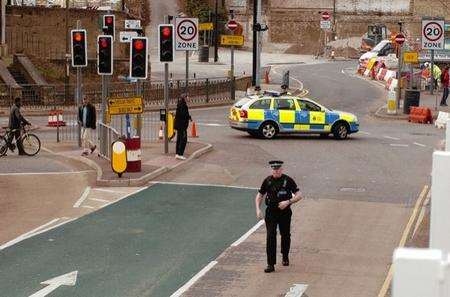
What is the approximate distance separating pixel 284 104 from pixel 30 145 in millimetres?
8451

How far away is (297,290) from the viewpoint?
1312 cm

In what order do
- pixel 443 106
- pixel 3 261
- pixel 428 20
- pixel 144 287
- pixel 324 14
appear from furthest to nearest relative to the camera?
1. pixel 324 14
2. pixel 443 106
3. pixel 428 20
4. pixel 3 261
5. pixel 144 287

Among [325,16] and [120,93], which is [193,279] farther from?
[325,16]

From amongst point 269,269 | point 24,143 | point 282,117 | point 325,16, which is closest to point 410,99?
point 282,117

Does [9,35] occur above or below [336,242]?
above

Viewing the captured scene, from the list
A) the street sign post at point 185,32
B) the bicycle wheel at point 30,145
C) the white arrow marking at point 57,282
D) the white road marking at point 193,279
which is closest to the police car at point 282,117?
the street sign post at point 185,32

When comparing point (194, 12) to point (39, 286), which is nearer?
point (39, 286)

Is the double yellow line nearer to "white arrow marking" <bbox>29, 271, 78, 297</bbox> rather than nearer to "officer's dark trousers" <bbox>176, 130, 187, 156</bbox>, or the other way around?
"white arrow marking" <bbox>29, 271, 78, 297</bbox>

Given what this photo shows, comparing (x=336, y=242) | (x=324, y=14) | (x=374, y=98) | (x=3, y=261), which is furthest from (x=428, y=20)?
(x=324, y=14)

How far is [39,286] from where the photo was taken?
515 inches

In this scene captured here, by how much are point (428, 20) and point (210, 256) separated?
2787 cm

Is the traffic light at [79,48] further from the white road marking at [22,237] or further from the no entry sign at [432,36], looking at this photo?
the no entry sign at [432,36]

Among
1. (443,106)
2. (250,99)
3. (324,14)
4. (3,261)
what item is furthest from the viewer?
→ (324,14)

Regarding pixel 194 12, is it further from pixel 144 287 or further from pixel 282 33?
pixel 144 287
